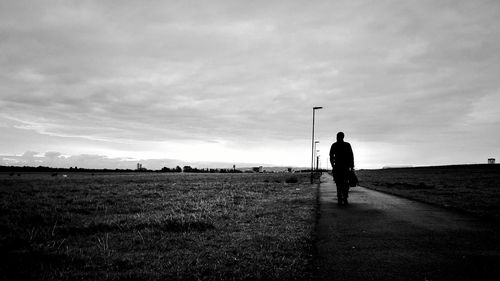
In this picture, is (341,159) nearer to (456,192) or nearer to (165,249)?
(165,249)

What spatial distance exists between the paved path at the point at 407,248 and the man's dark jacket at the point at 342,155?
2.13 meters

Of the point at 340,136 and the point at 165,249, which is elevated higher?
the point at 340,136

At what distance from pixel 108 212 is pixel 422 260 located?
1097 cm

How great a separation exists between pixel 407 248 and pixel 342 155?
560 centimetres

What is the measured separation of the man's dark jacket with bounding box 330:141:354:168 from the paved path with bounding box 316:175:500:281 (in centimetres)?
213

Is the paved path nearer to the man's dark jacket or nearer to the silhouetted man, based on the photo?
the silhouetted man

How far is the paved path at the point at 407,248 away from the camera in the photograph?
4.42 meters

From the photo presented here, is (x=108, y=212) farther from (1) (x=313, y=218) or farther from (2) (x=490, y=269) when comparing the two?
(2) (x=490, y=269)

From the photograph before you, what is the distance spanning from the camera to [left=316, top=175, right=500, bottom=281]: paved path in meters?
4.42

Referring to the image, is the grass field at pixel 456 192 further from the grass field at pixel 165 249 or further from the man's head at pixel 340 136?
the grass field at pixel 165 249

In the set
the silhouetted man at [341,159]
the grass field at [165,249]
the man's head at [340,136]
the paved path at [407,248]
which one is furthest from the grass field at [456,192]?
the grass field at [165,249]

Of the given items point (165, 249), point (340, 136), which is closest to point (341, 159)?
point (340, 136)

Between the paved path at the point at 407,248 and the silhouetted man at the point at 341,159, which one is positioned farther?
the silhouetted man at the point at 341,159

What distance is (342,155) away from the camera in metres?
11.1
